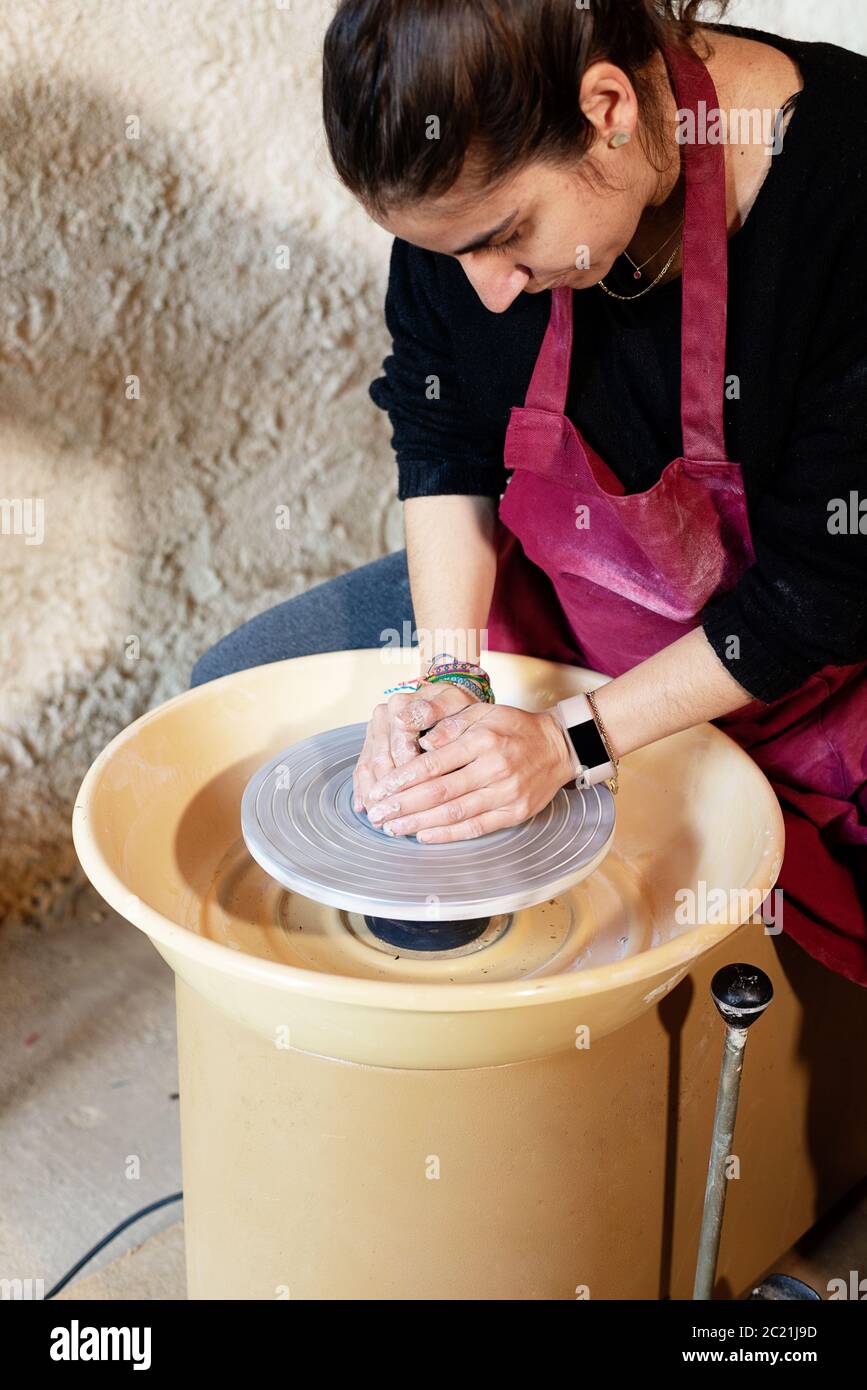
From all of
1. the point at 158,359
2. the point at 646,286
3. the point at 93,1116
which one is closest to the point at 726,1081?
the point at 646,286

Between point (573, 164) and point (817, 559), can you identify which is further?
point (817, 559)

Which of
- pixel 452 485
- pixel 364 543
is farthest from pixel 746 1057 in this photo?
pixel 364 543

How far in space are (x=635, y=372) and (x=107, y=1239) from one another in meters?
1.29

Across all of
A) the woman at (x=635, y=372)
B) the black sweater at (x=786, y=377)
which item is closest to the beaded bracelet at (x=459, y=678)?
the woman at (x=635, y=372)

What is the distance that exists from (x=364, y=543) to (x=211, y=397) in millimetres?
422

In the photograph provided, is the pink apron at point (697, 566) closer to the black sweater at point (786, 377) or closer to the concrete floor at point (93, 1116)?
the black sweater at point (786, 377)

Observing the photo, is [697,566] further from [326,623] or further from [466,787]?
[326,623]

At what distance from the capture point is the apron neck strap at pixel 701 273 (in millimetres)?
1043

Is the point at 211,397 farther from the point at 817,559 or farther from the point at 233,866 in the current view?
the point at 817,559

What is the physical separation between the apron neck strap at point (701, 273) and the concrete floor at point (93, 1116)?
1.11 metres

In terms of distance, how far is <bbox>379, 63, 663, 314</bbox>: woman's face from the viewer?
921 mm

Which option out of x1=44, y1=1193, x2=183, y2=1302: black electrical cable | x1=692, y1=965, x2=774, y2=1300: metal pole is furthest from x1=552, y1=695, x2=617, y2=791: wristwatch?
x1=44, y1=1193, x2=183, y2=1302: black electrical cable

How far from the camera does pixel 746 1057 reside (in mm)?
1270

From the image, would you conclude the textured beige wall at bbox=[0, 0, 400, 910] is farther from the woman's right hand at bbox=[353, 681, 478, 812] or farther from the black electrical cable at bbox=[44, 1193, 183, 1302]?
the woman's right hand at bbox=[353, 681, 478, 812]
